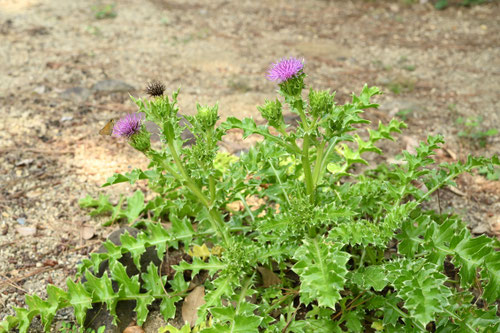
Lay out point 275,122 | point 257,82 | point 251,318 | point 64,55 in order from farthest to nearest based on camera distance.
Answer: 1. point 64,55
2. point 257,82
3. point 275,122
4. point 251,318

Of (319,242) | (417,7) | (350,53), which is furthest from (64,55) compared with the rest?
(417,7)

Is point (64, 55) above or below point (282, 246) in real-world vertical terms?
above

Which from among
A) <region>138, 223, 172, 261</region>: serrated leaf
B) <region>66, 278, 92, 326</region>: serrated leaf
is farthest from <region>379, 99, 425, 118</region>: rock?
<region>66, 278, 92, 326</region>: serrated leaf

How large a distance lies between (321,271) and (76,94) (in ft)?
11.8

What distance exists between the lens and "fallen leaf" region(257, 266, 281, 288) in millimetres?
2541

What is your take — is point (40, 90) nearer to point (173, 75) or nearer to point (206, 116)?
point (173, 75)

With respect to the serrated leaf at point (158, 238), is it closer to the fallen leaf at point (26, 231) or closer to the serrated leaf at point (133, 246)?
the serrated leaf at point (133, 246)

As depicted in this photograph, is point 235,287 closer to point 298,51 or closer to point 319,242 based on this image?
point 319,242

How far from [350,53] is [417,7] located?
7.90 feet

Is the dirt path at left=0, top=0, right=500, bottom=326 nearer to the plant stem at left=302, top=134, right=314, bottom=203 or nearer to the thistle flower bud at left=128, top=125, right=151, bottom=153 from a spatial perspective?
the thistle flower bud at left=128, top=125, right=151, bottom=153

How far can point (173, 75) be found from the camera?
5.16 meters

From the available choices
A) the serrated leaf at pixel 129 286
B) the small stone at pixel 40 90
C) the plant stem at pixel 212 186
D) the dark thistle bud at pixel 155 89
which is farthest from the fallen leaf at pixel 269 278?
the small stone at pixel 40 90

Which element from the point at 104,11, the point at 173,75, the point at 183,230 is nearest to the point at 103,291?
the point at 183,230

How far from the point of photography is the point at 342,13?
7.29 m
